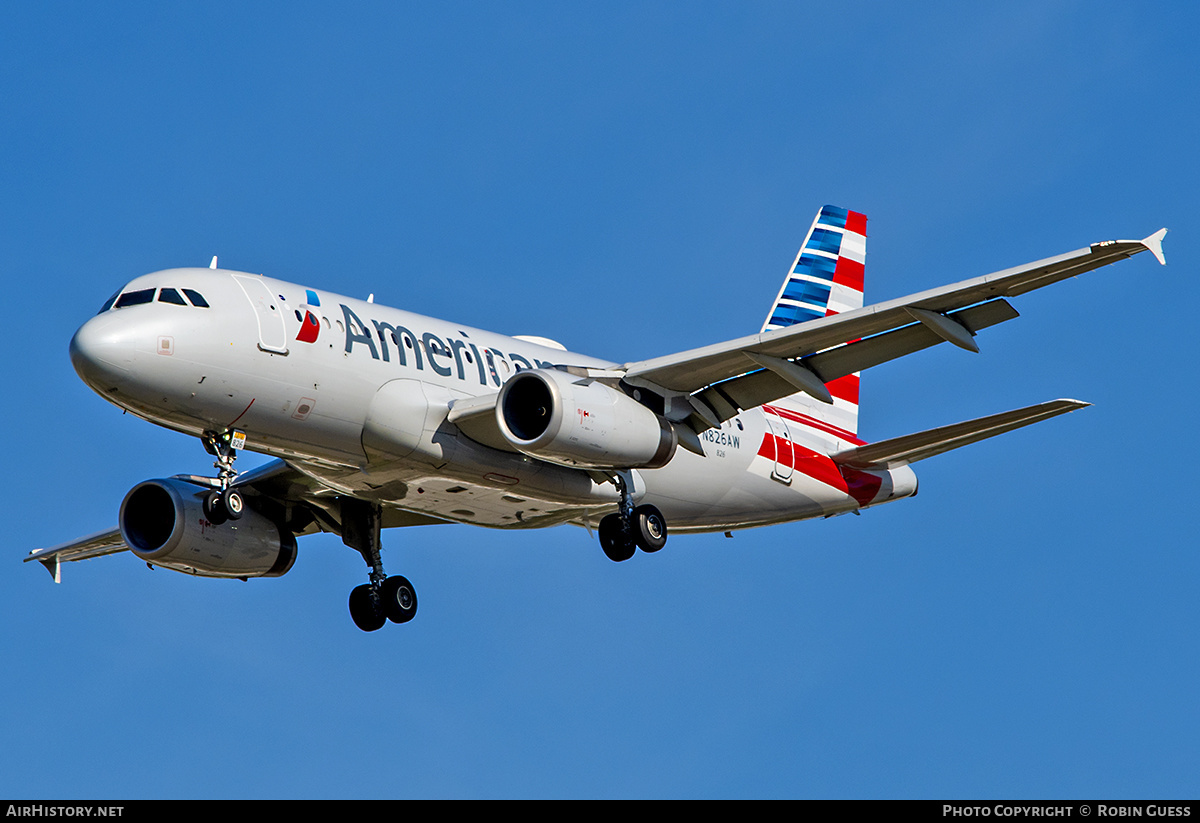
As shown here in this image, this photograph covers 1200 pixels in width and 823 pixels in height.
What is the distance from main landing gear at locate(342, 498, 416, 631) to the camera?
33.7 meters

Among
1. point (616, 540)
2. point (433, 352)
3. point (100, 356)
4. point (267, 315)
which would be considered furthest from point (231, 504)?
point (616, 540)

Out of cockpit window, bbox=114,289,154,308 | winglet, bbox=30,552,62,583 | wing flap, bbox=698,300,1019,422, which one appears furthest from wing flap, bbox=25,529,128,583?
wing flap, bbox=698,300,1019,422

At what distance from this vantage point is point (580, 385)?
95.3ft

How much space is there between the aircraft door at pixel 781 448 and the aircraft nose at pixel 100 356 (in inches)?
575

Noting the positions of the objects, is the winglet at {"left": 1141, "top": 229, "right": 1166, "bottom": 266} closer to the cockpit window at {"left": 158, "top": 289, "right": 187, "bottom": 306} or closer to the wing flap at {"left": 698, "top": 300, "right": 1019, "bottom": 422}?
the wing flap at {"left": 698, "top": 300, "right": 1019, "bottom": 422}

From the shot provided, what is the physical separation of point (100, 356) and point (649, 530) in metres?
11.0

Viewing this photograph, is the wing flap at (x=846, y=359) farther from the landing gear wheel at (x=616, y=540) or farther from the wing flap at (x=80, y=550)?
the wing flap at (x=80, y=550)

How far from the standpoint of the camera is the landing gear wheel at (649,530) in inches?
1216

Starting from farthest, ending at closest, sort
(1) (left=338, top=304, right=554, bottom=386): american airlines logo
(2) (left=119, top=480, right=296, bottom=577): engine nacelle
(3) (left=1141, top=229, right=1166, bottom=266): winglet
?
1. (2) (left=119, top=480, right=296, bottom=577): engine nacelle
2. (1) (left=338, top=304, right=554, bottom=386): american airlines logo
3. (3) (left=1141, top=229, right=1166, bottom=266): winglet

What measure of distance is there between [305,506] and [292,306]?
807 cm

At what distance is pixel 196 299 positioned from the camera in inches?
1055

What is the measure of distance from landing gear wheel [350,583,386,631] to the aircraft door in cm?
901
